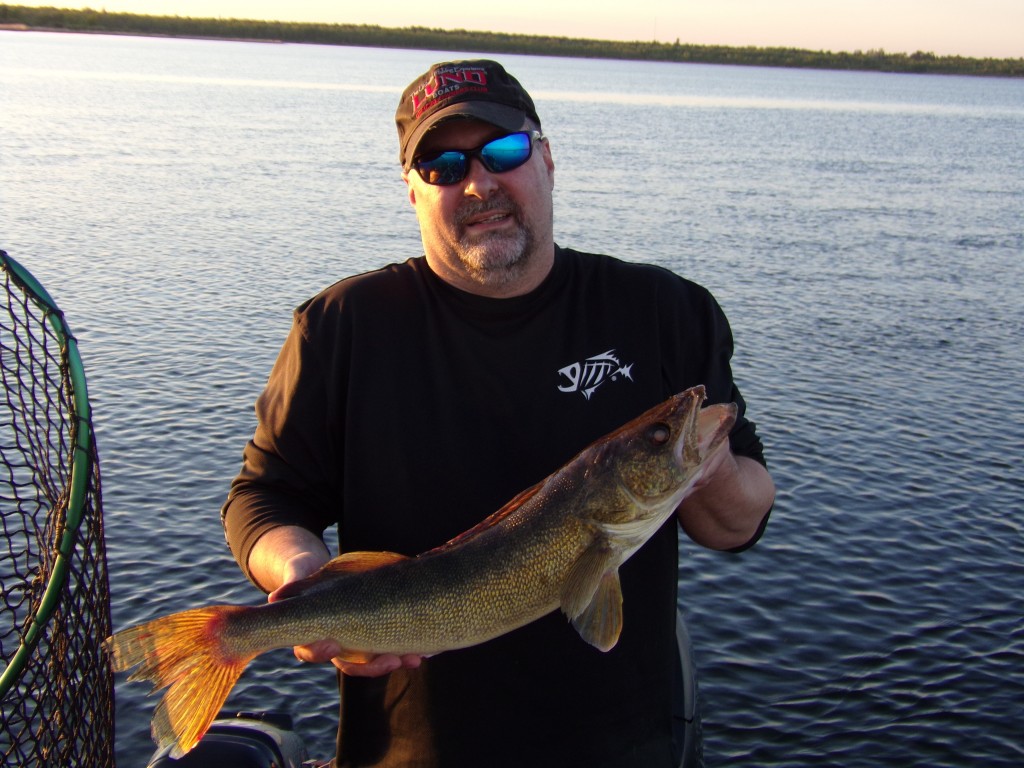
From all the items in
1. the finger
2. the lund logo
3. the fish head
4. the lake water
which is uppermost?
the lund logo

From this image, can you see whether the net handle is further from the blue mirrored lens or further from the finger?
the blue mirrored lens

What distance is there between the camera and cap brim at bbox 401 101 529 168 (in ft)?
11.6

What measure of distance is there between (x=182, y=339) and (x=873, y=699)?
1183 centimetres

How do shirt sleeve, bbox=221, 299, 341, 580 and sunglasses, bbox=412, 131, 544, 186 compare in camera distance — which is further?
sunglasses, bbox=412, 131, 544, 186

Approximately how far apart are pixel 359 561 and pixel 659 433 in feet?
3.31

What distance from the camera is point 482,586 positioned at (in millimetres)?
3180

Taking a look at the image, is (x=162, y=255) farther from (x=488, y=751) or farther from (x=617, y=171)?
(x=488, y=751)

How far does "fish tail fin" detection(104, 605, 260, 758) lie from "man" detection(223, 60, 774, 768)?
0.69 ft

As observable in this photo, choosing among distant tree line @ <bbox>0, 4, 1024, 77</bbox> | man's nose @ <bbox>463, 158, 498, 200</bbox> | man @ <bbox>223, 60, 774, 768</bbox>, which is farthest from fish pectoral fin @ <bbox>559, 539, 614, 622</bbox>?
distant tree line @ <bbox>0, 4, 1024, 77</bbox>

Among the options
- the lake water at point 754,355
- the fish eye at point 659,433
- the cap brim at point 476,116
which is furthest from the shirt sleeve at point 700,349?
the lake water at point 754,355

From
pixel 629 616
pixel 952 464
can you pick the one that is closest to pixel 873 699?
pixel 952 464

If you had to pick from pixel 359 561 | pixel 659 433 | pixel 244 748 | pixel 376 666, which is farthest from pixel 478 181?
pixel 244 748

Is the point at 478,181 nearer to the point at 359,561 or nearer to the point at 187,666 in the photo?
the point at 359,561

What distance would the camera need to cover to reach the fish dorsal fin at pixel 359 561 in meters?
3.16
